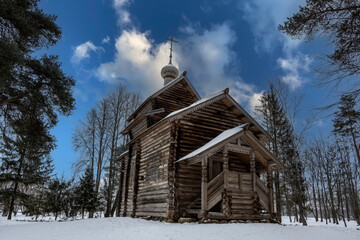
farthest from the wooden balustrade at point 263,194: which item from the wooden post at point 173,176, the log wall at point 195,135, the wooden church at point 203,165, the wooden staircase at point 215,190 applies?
the wooden post at point 173,176

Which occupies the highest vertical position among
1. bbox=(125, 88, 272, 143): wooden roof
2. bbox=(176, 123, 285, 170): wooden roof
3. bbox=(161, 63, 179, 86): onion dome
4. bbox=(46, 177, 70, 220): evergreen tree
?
bbox=(161, 63, 179, 86): onion dome

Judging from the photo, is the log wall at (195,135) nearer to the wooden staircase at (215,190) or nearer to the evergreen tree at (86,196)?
the wooden staircase at (215,190)

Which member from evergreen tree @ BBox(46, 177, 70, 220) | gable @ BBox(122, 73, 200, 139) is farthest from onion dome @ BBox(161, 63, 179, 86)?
evergreen tree @ BBox(46, 177, 70, 220)

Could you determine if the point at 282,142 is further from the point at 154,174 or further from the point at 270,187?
the point at 154,174

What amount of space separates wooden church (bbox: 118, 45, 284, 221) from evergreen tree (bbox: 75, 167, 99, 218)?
682 cm

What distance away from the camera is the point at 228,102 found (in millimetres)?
15297

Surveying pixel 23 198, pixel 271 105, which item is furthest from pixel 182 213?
pixel 23 198

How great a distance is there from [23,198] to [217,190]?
20.3 metres

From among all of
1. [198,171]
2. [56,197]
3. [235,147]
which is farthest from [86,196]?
[235,147]

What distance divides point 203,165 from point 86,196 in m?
16.8

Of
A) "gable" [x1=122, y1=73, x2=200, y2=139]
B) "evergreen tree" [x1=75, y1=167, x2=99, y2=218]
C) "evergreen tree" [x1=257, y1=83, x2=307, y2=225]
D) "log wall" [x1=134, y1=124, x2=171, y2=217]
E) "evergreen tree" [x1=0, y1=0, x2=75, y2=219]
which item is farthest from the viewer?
"evergreen tree" [x1=75, y1=167, x2=99, y2=218]

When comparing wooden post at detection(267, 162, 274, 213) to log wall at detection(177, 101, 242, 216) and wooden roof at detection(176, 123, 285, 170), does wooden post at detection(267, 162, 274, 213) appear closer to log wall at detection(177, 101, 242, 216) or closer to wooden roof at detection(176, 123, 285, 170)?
wooden roof at detection(176, 123, 285, 170)

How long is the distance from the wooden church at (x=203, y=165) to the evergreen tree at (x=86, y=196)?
22.4ft

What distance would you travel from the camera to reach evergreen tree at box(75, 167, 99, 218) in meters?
22.8
